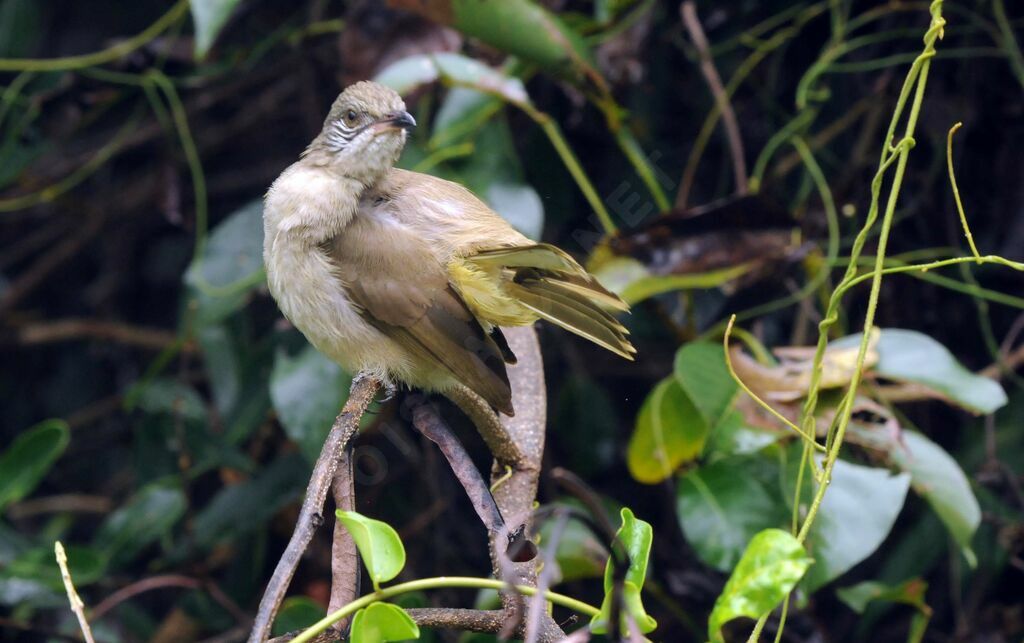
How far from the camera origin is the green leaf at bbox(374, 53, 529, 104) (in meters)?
2.69

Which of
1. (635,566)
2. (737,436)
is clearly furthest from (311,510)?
(737,436)

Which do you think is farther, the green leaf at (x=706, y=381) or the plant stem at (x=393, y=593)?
the green leaf at (x=706, y=381)

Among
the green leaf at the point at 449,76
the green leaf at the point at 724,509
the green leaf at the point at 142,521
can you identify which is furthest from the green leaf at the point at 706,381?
the green leaf at the point at 142,521

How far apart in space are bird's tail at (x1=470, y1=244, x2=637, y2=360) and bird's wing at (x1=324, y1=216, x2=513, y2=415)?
129 mm

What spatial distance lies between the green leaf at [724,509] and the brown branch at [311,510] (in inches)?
36.0

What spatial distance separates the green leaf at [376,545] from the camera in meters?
1.34

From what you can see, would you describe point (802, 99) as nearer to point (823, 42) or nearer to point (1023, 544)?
point (823, 42)

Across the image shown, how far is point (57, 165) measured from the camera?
154 inches

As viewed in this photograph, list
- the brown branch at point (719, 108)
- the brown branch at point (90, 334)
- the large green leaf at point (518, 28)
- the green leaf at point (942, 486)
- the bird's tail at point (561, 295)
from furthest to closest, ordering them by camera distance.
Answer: the brown branch at point (90, 334), the brown branch at point (719, 108), the large green leaf at point (518, 28), the green leaf at point (942, 486), the bird's tail at point (561, 295)

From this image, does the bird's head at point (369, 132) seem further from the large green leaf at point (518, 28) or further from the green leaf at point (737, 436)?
the green leaf at point (737, 436)

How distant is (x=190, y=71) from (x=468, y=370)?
195cm

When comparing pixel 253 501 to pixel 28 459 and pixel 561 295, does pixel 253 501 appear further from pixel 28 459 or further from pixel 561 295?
pixel 561 295

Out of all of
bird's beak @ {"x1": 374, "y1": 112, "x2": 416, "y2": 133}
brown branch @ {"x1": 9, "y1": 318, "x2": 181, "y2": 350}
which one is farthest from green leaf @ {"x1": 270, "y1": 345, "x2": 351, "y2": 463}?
brown branch @ {"x1": 9, "y1": 318, "x2": 181, "y2": 350}

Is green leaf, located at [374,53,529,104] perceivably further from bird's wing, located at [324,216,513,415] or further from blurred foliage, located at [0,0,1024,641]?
bird's wing, located at [324,216,513,415]
